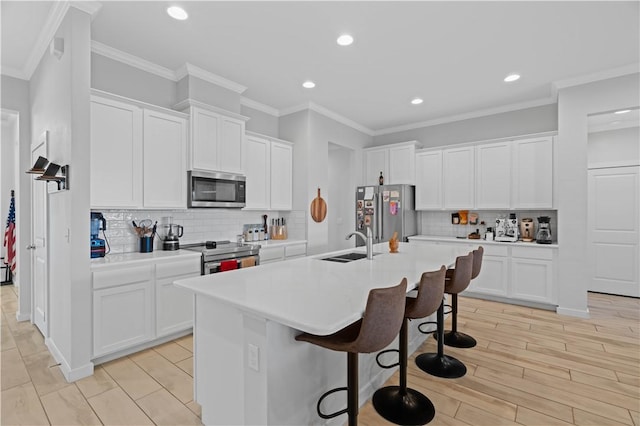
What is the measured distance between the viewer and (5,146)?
200 inches

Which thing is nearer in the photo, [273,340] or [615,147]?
[273,340]

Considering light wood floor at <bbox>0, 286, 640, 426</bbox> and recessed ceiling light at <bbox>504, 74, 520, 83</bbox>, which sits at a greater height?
recessed ceiling light at <bbox>504, 74, 520, 83</bbox>

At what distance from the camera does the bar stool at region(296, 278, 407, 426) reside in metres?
1.44

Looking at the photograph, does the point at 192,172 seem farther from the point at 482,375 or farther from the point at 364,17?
the point at 482,375

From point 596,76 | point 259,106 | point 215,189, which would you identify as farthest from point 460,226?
point 215,189

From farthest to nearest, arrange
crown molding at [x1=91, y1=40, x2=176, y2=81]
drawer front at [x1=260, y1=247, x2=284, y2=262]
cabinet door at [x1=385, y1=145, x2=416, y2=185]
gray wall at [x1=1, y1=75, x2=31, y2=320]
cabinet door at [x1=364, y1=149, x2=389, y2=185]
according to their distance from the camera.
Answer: cabinet door at [x1=364, y1=149, x2=389, y2=185] < cabinet door at [x1=385, y1=145, x2=416, y2=185] < drawer front at [x1=260, y1=247, x2=284, y2=262] < gray wall at [x1=1, y1=75, x2=31, y2=320] < crown molding at [x1=91, y1=40, x2=176, y2=81]

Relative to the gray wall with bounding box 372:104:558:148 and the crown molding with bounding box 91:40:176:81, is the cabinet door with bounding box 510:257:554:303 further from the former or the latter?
the crown molding with bounding box 91:40:176:81

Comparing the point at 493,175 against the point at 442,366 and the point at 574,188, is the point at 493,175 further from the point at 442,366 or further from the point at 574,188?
the point at 442,366

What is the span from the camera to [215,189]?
150 inches

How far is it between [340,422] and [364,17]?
305cm

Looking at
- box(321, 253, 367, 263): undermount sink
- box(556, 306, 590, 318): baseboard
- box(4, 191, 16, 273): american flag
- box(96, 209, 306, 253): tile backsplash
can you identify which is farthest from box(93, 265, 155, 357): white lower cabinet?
box(556, 306, 590, 318): baseboard

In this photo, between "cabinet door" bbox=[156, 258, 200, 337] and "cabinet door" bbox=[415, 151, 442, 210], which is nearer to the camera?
"cabinet door" bbox=[156, 258, 200, 337]

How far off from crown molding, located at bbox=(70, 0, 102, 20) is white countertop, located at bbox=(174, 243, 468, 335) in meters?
2.33

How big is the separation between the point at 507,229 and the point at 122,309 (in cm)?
497
